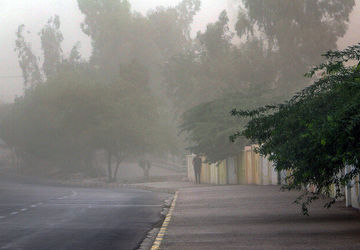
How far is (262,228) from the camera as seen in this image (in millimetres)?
15297

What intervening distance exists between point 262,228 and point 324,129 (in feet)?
19.4

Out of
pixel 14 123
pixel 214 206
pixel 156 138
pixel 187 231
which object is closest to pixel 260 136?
pixel 187 231

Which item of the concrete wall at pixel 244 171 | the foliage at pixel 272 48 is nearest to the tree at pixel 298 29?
the foliage at pixel 272 48

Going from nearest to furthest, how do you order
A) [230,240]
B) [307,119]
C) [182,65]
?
[307,119], [230,240], [182,65]

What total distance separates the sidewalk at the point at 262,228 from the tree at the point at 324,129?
0.98m

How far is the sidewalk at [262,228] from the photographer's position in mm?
12414

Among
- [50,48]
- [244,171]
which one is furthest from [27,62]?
[244,171]

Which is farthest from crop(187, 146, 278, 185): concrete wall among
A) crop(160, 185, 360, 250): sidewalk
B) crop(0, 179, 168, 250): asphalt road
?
crop(160, 185, 360, 250): sidewalk

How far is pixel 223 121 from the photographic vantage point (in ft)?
147

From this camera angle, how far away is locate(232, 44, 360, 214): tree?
32.8ft

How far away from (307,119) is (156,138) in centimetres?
6180

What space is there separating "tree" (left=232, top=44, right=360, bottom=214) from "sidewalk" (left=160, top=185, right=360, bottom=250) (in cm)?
98

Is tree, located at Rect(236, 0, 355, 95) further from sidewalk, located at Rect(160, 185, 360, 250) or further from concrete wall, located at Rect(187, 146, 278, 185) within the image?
sidewalk, located at Rect(160, 185, 360, 250)

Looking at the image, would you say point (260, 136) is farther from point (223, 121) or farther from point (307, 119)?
point (223, 121)
